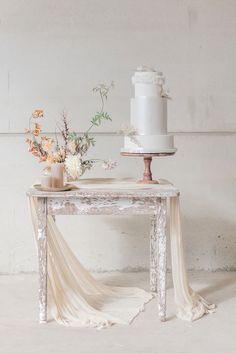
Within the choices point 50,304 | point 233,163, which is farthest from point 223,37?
point 50,304

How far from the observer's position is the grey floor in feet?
8.63

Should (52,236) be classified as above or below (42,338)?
above

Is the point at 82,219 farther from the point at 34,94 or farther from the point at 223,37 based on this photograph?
the point at 223,37

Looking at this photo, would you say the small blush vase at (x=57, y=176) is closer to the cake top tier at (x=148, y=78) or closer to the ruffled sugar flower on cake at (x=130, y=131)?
the ruffled sugar flower on cake at (x=130, y=131)

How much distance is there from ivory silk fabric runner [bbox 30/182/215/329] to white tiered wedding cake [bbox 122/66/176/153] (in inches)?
14.0

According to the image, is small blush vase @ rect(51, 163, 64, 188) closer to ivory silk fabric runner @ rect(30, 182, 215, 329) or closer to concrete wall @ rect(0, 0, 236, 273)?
ivory silk fabric runner @ rect(30, 182, 215, 329)

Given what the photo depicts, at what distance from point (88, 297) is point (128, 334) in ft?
1.77

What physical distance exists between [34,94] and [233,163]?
161 cm

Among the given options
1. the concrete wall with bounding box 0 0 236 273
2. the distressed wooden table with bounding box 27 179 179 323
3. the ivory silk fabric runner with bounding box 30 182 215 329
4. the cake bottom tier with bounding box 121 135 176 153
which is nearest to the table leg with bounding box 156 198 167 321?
the distressed wooden table with bounding box 27 179 179 323

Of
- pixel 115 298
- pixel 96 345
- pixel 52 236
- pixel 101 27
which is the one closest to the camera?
pixel 96 345

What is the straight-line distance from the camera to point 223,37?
4.07m

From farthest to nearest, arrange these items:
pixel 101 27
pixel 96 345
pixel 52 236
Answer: pixel 101 27, pixel 52 236, pixel 96 345

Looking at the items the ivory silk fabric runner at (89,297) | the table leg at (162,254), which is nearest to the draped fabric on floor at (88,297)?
the ivory silk fabric runner at (89,297)

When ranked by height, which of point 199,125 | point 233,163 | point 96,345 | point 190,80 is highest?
point 190,80
